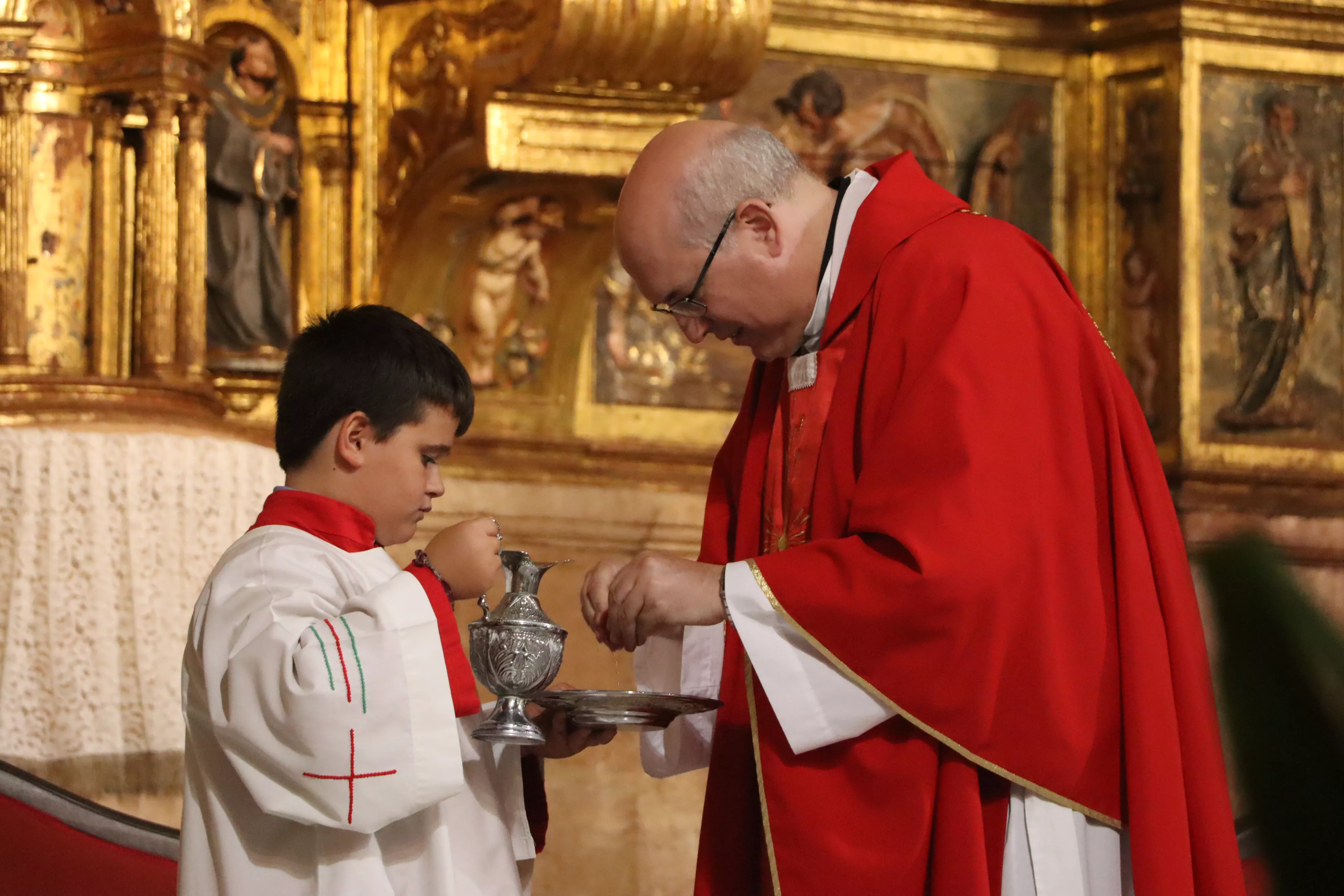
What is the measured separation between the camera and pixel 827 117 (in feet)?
23.1

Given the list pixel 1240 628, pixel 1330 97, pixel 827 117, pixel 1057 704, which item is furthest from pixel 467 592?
pixel 1330 97

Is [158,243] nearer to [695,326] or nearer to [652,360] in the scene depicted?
[652,360]

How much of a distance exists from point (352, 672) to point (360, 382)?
1.54ft

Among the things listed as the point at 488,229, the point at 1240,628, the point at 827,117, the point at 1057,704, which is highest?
the point at 827,117

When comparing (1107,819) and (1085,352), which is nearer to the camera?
(1107,819)

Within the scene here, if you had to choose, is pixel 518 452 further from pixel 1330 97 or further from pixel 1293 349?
pixel 1330 97

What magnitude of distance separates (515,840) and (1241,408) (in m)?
5.58

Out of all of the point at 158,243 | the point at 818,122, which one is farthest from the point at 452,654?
the point at 818,122

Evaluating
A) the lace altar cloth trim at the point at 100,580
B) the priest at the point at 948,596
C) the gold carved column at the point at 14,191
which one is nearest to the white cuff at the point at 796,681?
the priest at the point at 948,596

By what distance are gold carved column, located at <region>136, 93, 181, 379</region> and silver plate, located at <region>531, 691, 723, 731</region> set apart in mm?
3449

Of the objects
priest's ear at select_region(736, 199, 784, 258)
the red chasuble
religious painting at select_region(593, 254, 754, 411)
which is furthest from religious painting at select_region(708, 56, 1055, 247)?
the red chasuble

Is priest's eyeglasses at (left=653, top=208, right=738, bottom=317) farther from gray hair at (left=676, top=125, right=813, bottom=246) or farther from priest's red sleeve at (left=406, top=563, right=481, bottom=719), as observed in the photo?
priest's red sleeve at (left=406, top=563, right=481, bottom=719)

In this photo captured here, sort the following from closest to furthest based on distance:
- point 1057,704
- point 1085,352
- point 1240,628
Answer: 1. point 1240,628
2. point 1057,704
3. point 1085,352

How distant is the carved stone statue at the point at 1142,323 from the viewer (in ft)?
23.9
